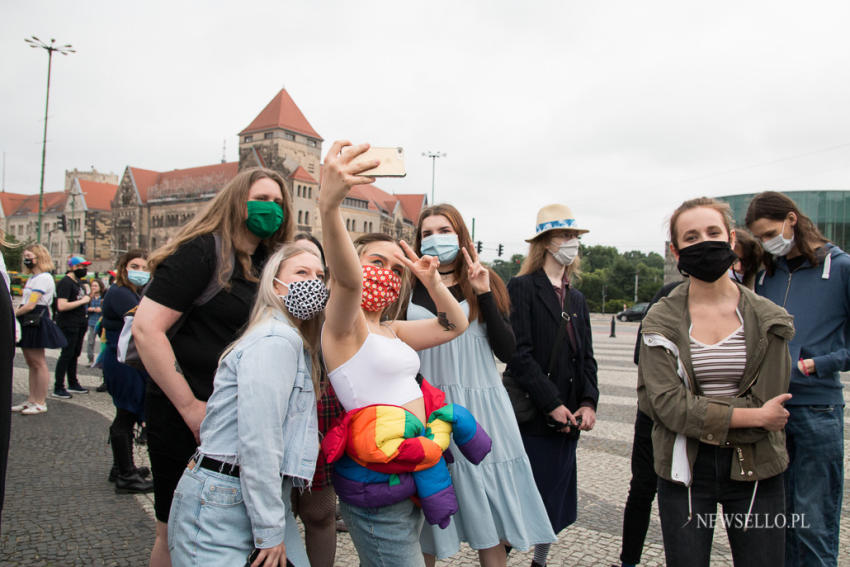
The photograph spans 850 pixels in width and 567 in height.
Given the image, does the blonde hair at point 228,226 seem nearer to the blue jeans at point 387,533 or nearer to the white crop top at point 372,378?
the white crop top at point 372,378

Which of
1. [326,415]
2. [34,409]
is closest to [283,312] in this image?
[326,415]

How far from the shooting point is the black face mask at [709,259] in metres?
2.36

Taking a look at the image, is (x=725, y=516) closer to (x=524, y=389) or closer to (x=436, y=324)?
(x=524, y=389)

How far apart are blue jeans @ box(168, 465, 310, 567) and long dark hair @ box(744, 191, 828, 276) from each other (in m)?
3.04

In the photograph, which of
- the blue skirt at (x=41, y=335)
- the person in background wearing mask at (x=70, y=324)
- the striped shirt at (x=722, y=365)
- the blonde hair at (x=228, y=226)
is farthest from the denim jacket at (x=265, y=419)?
the person in background wearing mask at (x=70, y=324)

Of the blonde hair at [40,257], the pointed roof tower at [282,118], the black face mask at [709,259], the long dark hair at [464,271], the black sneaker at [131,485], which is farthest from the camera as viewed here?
the pointed roof tower at [282,118]

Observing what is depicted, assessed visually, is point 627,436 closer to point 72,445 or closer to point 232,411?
point 232,411

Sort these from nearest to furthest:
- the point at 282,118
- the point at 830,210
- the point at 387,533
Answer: the point at 387,533 < the point at 830,210 < the point at 282,118

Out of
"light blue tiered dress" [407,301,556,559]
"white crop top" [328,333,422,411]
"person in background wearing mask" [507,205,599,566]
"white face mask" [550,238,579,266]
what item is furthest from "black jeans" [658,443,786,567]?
"white face mask" [550,238,579,266]

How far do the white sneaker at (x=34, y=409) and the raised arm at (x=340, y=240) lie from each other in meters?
6.79

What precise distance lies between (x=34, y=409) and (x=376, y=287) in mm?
6877

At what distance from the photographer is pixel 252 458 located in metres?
1.92

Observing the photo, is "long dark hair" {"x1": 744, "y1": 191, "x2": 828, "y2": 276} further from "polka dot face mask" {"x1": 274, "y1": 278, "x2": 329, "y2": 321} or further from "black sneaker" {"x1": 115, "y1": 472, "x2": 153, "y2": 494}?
"black sneaker" {"x1": 115, "y1": 472, "x2": 153, "y2": 494}

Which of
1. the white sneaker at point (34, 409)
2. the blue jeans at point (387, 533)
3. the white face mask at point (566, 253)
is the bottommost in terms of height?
the white sneaker at point (34, 409)
